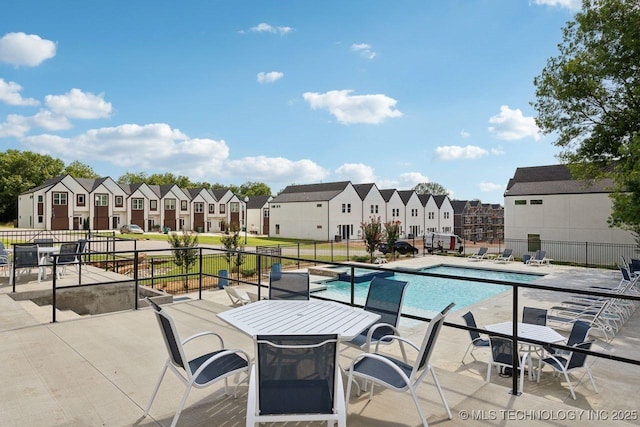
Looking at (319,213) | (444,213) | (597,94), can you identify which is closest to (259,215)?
(319,213)

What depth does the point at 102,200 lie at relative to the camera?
53.9 metres

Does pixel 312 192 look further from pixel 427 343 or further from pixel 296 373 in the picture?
pixel 296 373

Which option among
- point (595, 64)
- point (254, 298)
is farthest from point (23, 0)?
point (595, 64)

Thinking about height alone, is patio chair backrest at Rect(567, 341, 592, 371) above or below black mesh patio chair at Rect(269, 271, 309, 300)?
below

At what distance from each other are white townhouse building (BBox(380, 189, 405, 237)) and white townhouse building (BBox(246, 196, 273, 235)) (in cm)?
2105

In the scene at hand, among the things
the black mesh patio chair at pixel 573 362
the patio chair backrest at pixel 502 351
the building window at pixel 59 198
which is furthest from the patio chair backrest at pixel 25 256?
the building window at pixel 59 198

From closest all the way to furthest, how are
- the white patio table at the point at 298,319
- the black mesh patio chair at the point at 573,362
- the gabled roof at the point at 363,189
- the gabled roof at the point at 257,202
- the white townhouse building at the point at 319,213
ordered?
the white patio table at the point at 298,319
the black mesh patio chair at the point at 573,362
the white townhouse building at the point at 319,213
the gabled roof at the point at 363,189
the gabled roof at the point at 257,202

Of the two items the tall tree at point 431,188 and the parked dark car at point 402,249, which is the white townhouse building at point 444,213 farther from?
the tall tree at point 431,188

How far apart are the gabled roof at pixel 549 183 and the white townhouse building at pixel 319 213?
59.8ft

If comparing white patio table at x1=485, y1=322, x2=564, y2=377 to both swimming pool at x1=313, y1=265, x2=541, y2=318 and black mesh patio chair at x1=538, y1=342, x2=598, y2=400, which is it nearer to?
black mesh patio chair at x1=538, y1=342, x2=598, y2=400

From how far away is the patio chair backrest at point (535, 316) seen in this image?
21.7 ft

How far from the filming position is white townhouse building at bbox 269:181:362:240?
4622 cm

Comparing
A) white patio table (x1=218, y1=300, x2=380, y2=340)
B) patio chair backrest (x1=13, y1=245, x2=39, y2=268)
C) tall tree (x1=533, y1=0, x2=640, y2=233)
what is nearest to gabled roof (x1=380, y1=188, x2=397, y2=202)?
tall tree (x1=533, y1=0, x2=640, y2=233)

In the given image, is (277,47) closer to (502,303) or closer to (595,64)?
(502,303)
